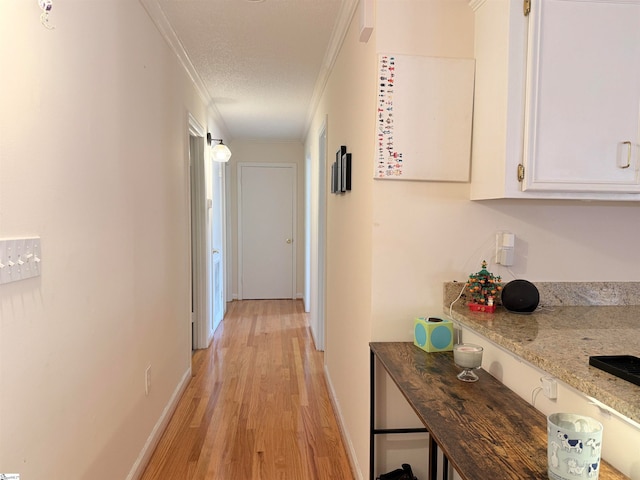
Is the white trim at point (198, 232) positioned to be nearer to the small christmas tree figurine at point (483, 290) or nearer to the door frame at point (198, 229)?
the door frame at point (198, 229)

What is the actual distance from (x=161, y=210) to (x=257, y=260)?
382 centimetres

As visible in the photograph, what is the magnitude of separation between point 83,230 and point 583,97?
183cm

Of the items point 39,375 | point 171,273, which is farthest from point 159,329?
point 39,375

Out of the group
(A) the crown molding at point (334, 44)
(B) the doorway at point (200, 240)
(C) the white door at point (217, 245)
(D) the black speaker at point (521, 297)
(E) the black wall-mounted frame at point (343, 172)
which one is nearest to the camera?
(D) the black speaker at point (521, 297)

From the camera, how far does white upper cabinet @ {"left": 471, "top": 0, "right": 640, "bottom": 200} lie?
1457mm

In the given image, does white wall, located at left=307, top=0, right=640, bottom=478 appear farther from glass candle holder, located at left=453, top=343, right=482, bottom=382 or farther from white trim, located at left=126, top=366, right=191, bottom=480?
white trim, located at left=126, top=366, right=191, bottom=480

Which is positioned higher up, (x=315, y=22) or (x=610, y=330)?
(x=315, y=22)

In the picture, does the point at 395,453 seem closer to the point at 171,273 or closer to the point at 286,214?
the point at 171,273

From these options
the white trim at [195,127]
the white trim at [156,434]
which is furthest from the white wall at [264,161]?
the white trim at [156,434]

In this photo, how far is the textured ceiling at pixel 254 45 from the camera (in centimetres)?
219

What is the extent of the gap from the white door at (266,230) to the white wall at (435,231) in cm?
433

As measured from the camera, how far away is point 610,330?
1372 millimetres

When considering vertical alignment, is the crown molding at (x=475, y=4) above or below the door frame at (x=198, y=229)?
above

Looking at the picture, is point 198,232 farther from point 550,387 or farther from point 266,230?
point 550,387
